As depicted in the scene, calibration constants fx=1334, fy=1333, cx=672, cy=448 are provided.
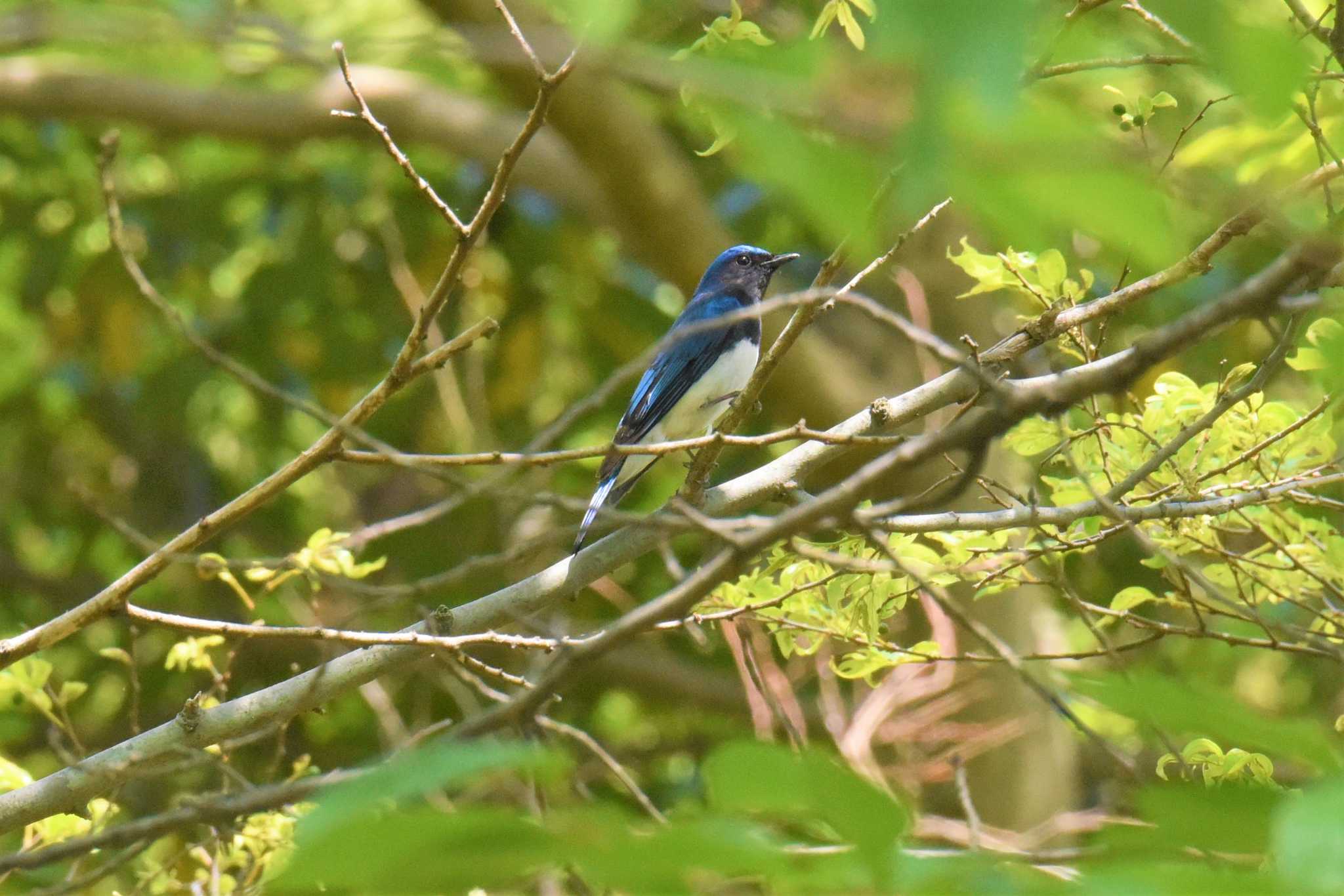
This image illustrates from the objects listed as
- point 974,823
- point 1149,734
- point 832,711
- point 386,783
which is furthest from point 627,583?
point 386,783

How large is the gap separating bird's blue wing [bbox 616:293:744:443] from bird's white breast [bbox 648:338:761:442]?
38 millimetres

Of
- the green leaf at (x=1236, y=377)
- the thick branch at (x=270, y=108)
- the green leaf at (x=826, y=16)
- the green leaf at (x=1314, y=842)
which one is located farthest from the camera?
the thick branch at (x=270, y=108)

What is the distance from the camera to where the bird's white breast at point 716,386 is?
6.33 m

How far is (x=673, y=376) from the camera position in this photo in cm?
646

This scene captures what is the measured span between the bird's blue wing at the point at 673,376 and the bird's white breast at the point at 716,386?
0.04m

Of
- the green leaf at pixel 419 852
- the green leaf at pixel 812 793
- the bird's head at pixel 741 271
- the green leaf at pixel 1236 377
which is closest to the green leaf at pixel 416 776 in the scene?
the green leaf at pixel 419 852

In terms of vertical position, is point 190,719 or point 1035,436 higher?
point 1035,436

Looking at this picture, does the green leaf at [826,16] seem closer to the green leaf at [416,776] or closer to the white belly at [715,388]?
the green leaf at [416,776]

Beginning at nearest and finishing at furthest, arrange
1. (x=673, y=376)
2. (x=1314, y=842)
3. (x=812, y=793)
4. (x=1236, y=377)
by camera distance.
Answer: (x=1314, y=842)
(x=812, y=793)
(x=1236, y=377)
(x=673, y=376)

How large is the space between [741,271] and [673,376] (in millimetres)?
793

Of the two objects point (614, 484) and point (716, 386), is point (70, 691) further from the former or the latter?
point (716, 386)

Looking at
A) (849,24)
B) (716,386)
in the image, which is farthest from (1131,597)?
(716,386)

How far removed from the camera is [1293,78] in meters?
1.14

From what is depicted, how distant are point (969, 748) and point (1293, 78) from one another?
18.9 feet
